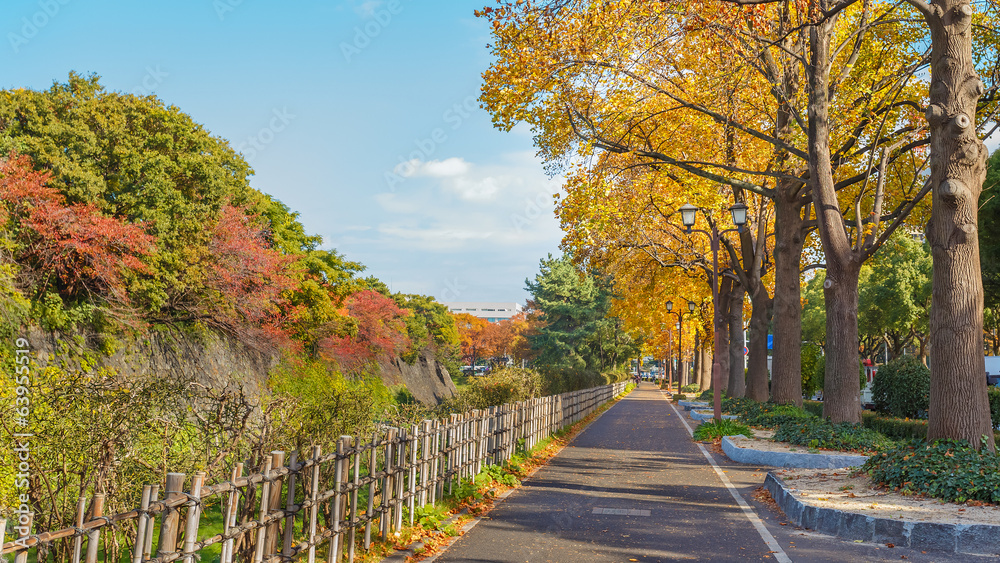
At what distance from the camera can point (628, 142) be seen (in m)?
18.2

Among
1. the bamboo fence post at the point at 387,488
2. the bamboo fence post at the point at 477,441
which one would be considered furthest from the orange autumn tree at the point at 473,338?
the bamboo fence post at the point at 387,488

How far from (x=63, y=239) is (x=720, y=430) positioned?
52.8ft

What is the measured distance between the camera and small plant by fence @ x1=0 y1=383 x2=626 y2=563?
4.16 m

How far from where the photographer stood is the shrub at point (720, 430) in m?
18.5

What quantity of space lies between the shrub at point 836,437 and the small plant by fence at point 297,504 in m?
6.17

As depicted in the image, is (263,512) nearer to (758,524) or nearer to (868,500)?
(758,524)

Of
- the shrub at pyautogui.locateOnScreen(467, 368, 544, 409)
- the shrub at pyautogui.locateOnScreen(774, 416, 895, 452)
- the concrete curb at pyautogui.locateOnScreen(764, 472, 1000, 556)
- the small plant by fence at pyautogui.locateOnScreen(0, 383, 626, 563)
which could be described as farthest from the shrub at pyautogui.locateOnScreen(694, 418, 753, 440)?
the concrete curb at pyautogui.locateOnScreen(764, 472, 1000, 556)

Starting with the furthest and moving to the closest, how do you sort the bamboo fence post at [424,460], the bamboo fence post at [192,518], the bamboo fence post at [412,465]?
the bamboo fence post at [424,460]
the bamboo fence post at [412,465]
the bamboo fence post at [192,518]

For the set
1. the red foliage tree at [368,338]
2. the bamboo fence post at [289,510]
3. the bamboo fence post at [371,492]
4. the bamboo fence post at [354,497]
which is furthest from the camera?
the red foliage tree at [368,338]

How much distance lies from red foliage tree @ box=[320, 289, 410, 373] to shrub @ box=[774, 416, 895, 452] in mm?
18764

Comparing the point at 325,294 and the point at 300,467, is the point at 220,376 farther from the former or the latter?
the point at 300,467

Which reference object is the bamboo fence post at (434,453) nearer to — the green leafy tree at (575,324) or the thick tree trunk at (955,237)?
the thick tree trunk at (955,237)

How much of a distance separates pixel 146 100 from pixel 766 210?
2020 cm

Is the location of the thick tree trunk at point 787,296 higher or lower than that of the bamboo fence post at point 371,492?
higher
